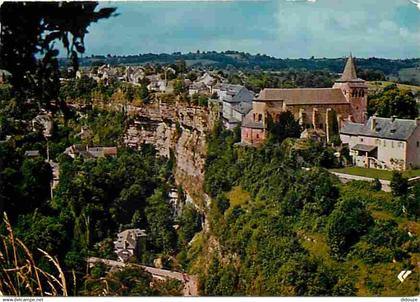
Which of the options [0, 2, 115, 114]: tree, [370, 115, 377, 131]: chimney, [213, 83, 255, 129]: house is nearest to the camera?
[0, 2, 115, 114]: tree

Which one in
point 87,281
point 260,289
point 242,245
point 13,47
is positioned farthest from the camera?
point 242,245

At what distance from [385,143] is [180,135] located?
120cm

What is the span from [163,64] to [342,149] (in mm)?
1156

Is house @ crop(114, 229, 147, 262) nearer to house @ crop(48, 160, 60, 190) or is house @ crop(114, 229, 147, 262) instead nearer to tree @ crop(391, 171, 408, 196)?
house @ crop(48, 160, 60, 190)

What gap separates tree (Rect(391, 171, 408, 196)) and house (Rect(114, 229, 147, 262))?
140 cm

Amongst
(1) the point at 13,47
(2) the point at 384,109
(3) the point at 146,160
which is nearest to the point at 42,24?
(1) the point at 13,47

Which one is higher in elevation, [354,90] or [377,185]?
[354,90]

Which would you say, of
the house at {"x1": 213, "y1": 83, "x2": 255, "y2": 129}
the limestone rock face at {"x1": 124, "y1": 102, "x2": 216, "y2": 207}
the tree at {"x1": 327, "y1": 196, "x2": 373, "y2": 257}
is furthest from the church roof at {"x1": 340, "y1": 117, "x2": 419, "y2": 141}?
the limestone rock face at {"x1": 124, "y1": 102, "x2": 216, "y2": 207}

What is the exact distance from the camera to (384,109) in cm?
411

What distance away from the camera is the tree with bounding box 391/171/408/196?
3875mm

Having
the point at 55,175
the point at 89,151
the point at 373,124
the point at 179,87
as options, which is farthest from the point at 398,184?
the point at 55,175

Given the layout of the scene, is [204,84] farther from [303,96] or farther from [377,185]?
[377,185]

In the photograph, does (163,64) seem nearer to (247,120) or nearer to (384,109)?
(247,120)

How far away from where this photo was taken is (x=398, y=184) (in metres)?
3.89
